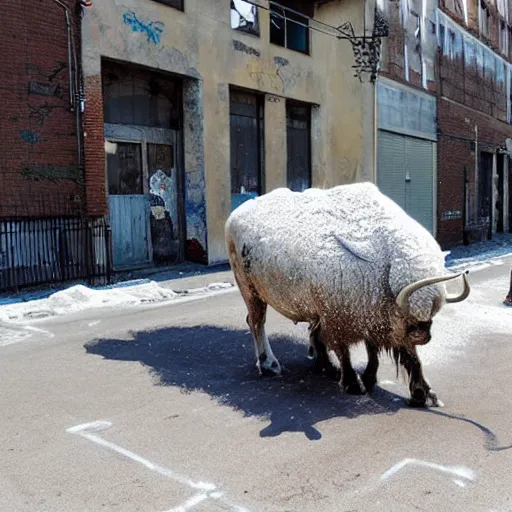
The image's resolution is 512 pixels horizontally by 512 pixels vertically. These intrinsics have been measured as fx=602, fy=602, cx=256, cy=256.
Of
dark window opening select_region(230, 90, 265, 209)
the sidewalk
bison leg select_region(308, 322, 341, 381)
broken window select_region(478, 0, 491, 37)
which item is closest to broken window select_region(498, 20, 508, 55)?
broken window select_region(478, 0, 491, 37)

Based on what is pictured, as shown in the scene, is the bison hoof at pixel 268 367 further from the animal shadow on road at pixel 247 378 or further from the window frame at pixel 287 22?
the window frame at pixel 287 22

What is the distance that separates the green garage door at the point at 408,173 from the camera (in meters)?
21.2

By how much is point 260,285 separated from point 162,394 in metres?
1.31

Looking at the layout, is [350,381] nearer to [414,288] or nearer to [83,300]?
[414,288]

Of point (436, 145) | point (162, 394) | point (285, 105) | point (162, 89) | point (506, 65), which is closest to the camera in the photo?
point (162, 394)

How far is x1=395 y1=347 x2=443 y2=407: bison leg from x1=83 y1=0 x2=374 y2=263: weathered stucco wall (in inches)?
396

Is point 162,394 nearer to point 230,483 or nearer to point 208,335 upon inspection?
point 230,483

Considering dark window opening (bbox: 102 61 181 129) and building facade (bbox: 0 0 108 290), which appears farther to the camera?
dark window opening (bbox: 102 61 181 129)

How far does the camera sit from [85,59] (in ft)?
40.7

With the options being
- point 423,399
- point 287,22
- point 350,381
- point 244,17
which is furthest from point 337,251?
point 287,22

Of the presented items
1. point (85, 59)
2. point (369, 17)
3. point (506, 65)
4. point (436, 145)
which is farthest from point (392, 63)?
point (506, 65)

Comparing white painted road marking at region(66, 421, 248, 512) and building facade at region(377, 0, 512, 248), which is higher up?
building facade at region(377, 0, 512, 248)

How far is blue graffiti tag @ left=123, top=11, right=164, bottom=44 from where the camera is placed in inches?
526

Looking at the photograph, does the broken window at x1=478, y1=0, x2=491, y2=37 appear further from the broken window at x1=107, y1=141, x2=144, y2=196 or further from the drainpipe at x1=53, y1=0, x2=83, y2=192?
the drainpipe at x1=53, y1=0, x2=83, y2=192
